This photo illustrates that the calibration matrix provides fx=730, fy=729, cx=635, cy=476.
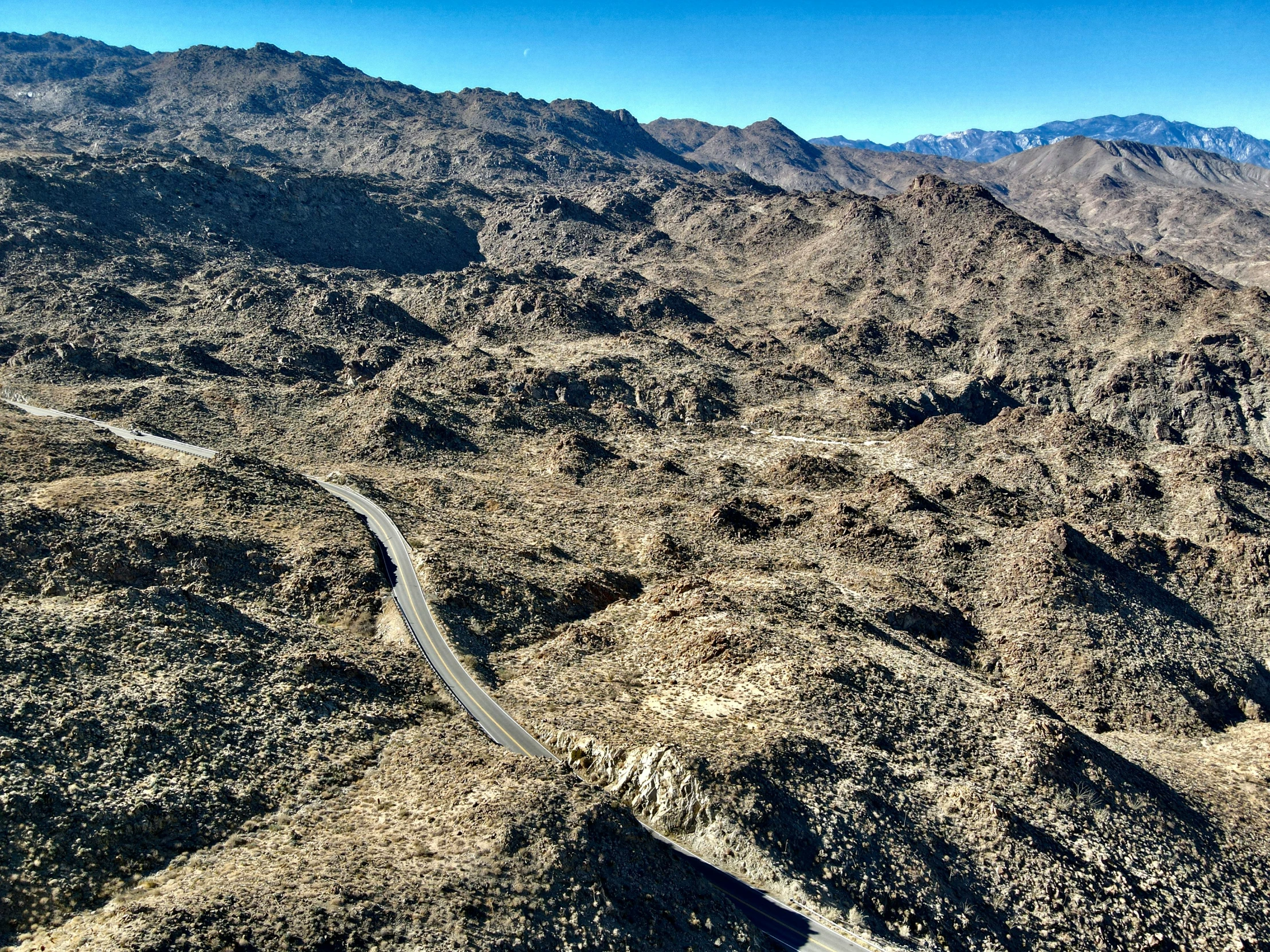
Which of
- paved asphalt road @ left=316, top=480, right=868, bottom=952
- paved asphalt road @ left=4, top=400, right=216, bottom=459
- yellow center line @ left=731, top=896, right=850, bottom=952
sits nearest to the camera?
yellow center line @ left=731, top=896, right=850, bottom=952

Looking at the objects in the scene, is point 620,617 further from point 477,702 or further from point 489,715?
point 489,715

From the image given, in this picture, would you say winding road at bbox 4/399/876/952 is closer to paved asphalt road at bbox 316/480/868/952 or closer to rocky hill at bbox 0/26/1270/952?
paved asphalt road at bbox 316/480/868/952

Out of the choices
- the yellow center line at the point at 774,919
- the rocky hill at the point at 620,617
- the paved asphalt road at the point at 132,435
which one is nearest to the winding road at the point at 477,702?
the yellow center line at the point at 774,919

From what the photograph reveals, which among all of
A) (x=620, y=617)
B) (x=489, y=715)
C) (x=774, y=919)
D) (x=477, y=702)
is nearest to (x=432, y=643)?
(x=477, y=702)

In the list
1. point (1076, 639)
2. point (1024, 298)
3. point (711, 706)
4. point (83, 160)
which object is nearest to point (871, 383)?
point (1024, 298)

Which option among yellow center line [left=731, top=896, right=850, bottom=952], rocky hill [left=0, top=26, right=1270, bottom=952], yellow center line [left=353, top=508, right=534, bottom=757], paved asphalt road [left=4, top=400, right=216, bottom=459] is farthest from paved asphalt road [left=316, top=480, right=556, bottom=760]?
paved asphalt road [left=4, top=400, right=216, bottom=459]

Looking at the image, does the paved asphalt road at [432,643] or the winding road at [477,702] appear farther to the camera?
the paved asphalt road at [432,643]

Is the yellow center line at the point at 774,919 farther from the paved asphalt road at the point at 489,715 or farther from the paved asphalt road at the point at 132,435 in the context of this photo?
the paved asphalt road at the point at 132,435

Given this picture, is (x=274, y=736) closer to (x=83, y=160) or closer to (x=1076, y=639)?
(x=1076, y=639)
